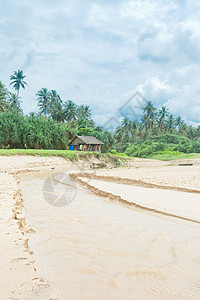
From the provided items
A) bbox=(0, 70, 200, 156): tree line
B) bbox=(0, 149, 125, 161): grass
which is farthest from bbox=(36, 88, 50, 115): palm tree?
bbox=(0, 149, 125, 161): grass

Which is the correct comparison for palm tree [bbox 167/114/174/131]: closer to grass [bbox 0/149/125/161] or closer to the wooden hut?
the wooden hut

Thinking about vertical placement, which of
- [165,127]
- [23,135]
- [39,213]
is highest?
[165,127]

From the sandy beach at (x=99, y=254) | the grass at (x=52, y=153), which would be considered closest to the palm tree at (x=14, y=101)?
the grass at (x=52, y=153)

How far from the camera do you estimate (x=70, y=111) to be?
55.5 metres

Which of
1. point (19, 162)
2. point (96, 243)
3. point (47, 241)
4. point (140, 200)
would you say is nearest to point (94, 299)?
point (96, 243)

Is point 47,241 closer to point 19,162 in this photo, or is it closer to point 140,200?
point 140,200

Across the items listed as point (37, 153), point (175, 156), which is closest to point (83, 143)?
point (37, 153)

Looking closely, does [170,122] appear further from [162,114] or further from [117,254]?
[117,254]

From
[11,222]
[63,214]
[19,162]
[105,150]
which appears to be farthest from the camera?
[105,150]

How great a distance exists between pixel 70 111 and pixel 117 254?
54.5 m

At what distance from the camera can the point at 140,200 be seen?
6293 mm

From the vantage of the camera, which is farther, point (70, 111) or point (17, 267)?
point (70, 111)

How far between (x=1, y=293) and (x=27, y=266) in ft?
1.63

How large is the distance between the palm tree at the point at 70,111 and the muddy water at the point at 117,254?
171 feet
